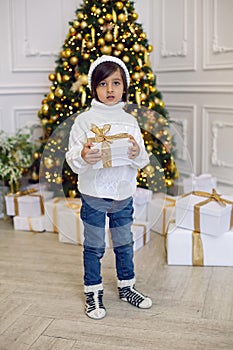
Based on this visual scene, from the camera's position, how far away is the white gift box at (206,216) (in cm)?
232

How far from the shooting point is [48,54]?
3484 mm

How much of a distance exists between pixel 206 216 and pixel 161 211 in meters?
0.33

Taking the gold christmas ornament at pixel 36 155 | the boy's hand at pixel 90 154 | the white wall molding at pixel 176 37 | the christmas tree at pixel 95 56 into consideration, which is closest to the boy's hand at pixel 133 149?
the boy's hand at pixel 90 154

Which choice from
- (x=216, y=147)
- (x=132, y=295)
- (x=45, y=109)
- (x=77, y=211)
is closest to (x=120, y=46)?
(x=45, y=109)

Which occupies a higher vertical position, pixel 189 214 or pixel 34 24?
pixel 34 24

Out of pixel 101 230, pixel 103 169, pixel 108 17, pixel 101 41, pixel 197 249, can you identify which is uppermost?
pixel 108 17

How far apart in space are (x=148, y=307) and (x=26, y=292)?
57 cm

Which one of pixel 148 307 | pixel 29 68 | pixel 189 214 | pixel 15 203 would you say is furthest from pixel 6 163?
pixel 148 307

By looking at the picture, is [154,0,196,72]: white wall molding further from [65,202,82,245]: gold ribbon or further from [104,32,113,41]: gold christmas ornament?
[65,202,82,245]: gold ribbon

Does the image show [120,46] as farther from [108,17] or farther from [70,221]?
[70,221]

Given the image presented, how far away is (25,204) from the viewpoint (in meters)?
3.04

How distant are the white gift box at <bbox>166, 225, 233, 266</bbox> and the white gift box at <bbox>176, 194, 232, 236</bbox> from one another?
0.11ft

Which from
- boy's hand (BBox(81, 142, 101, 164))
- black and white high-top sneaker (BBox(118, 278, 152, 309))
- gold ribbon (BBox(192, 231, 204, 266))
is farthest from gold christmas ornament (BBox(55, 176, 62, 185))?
gold ribbon (BBox(192, 231, 204, 266))

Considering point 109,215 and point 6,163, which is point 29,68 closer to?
point 6,163
